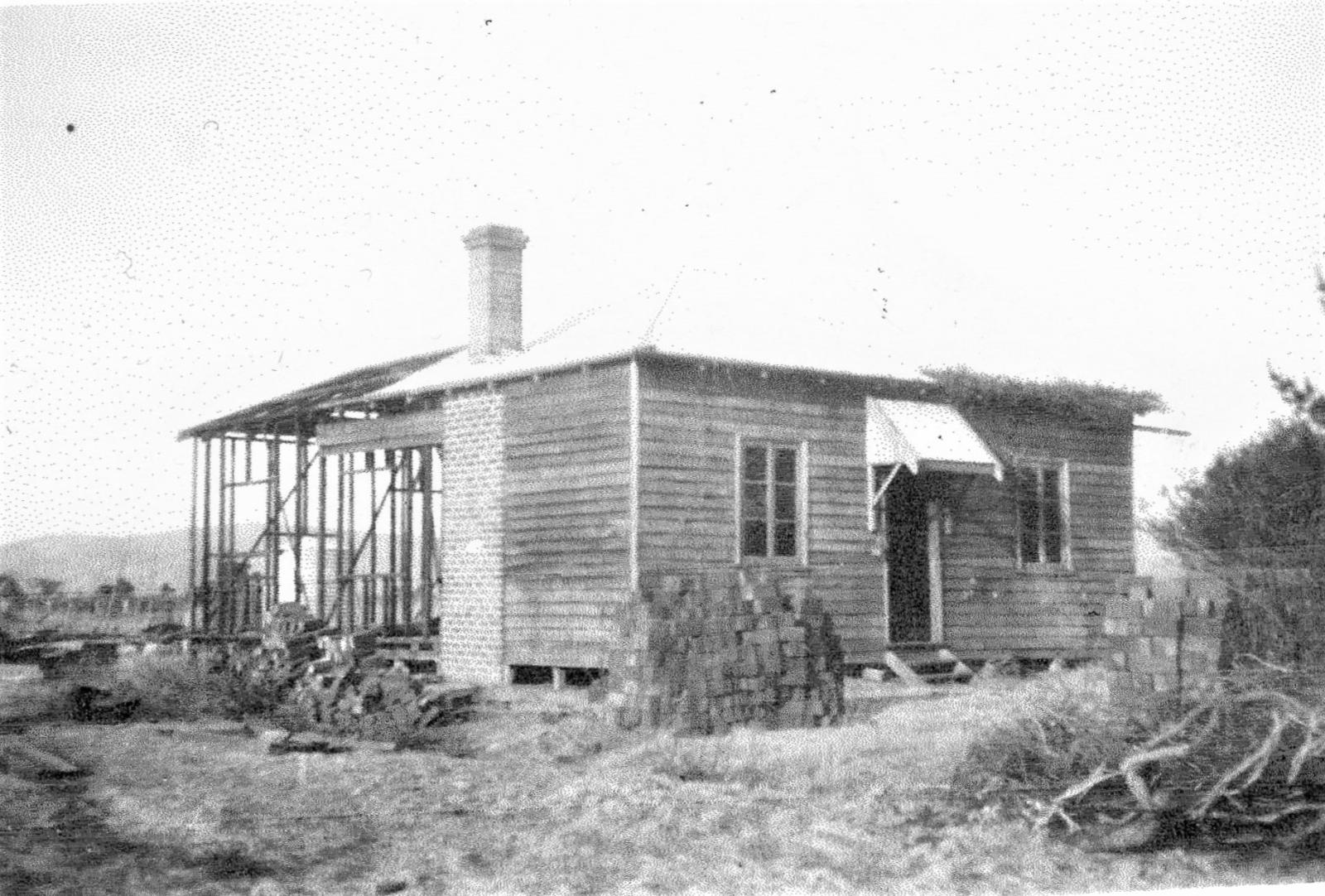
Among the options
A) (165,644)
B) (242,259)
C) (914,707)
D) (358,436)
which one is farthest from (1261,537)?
(165,644)

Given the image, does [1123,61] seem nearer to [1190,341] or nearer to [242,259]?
[1190,341]

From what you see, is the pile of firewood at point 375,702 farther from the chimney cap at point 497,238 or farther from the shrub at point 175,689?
the chimney cap at point 497,238

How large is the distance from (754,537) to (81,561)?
88.8 feet

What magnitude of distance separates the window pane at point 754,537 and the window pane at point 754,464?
55cm

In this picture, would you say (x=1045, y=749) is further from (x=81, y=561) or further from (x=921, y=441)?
(x=81, y=561)

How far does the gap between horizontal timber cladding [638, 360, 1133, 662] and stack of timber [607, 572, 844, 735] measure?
3454 mm

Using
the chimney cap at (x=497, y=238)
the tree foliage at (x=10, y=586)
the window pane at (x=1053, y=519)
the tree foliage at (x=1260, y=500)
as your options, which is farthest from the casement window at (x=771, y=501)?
the tree foliage at (x=10, y=586)

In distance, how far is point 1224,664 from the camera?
9.24 meters

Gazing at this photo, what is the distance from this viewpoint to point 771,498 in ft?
56.3

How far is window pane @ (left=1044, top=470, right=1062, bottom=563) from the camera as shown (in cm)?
1986

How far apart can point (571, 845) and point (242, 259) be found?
557cm

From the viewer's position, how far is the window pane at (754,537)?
16891 millimetres

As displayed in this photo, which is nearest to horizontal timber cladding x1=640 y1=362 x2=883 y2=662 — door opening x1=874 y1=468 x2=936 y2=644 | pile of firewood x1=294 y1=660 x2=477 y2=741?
door opening x1=874 y1=468 x2=936 y2=644

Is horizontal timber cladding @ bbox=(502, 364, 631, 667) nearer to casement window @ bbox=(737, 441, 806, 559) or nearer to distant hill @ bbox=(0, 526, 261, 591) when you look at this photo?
casement window @ bbox=(737, 441, 806, 559)
